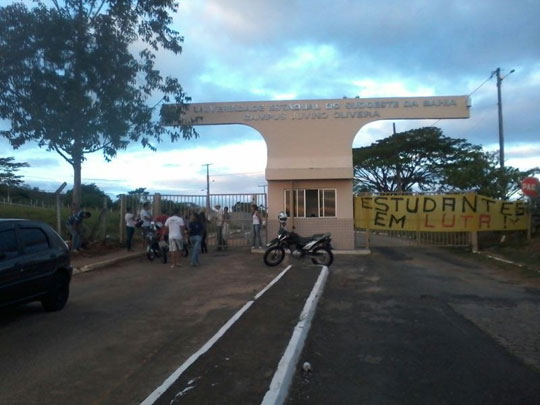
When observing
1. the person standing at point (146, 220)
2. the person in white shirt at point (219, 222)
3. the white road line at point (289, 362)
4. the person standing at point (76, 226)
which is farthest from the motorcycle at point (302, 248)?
the white road line at point (289, 362)

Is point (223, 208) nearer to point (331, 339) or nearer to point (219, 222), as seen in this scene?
point (219, 222)

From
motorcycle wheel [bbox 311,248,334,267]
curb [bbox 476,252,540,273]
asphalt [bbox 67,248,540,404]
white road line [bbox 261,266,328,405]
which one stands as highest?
motorcycle wheel [bbox 311,248,334,267]

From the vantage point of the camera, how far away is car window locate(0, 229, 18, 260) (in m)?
8.19

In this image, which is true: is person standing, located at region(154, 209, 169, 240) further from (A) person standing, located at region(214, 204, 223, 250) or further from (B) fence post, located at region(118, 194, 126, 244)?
(A) person standing, located at region(214, 204, 223, 250)

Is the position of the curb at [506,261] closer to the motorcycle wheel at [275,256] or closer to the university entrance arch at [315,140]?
the university entrance arch at [315,140]

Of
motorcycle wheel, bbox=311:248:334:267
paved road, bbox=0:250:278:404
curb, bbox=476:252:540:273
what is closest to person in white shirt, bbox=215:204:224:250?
motorcycle wheel, bbox=311:248:334:267

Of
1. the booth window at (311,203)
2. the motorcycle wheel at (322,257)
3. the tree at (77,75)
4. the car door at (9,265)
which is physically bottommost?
the motorcycle wheel at (322,257)

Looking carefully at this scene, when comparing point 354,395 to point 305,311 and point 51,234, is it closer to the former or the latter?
point 305,311

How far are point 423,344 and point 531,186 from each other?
1422 cm

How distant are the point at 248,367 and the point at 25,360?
266 centimetres

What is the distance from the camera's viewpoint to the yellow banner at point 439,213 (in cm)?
2138

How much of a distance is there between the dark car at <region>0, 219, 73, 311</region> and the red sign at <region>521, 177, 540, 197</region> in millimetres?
15192

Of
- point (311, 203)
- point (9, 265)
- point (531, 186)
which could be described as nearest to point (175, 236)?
point (9, 265)

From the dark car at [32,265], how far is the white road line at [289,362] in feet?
13.3
